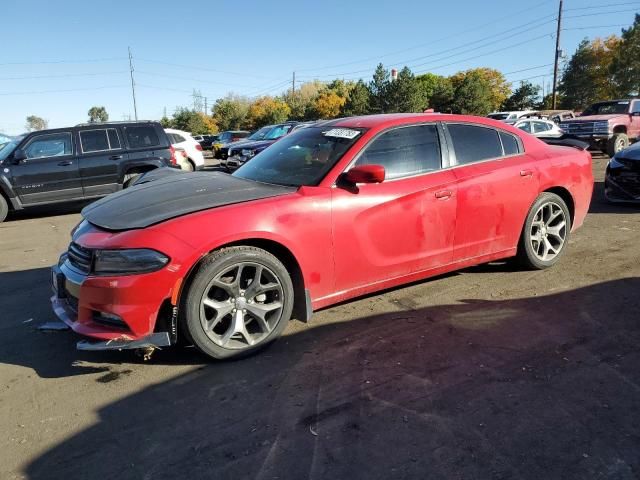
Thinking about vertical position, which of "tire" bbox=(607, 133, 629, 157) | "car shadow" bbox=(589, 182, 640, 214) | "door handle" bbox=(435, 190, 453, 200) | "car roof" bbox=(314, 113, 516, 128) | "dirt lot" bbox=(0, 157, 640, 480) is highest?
"car roof" bbox=(314, 113, 516, 128)

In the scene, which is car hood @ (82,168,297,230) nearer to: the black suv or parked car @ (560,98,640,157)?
the black suv

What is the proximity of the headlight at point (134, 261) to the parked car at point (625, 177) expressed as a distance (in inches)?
303

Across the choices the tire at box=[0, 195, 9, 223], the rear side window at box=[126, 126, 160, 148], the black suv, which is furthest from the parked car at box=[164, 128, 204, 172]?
the tire at box=[0, 195, 9, 223]

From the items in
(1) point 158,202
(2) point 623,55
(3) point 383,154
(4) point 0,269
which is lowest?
(4) point 0,269

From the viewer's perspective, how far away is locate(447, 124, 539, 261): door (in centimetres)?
432

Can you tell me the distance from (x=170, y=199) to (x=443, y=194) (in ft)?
7.13

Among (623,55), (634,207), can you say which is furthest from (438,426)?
(623,55)

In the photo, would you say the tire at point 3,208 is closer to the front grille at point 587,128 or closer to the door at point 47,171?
the door at point 47,171

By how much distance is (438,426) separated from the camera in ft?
8.56

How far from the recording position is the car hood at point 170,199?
3.33m

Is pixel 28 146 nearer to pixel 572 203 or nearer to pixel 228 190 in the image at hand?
pixel 228 190

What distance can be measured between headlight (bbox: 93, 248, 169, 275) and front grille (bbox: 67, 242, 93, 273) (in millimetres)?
195

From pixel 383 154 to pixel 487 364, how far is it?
5.90 ft

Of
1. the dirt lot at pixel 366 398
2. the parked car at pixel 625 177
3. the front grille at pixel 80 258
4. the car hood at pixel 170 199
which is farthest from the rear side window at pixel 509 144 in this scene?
the parked car at pixel 625 177
